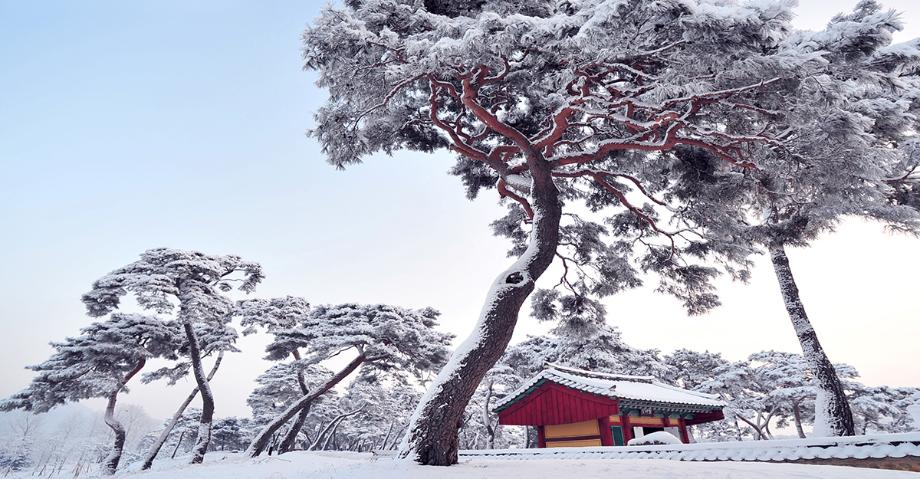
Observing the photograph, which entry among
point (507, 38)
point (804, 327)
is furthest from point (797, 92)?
point (804, 327)

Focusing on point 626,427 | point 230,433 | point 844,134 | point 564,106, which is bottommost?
point 230,433

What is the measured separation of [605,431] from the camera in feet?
38.0

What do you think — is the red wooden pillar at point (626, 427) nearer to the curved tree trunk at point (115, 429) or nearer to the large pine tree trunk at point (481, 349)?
the large pine tree trunk at point (481, 349)

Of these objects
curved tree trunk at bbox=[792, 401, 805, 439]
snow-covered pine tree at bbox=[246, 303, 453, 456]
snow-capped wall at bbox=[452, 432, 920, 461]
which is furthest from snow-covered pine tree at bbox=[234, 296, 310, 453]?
curved tree trunk at bbox=[792, 401, 805, 439]

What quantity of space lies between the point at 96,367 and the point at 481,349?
20.8 m

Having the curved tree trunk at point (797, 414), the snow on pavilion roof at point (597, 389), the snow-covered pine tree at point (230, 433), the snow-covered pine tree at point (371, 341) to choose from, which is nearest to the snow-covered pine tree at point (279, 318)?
the snow-covered pine tree at point (371, 341)

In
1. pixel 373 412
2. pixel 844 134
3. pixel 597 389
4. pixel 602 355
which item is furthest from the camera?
pixel 373 412

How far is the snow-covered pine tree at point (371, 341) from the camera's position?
Result: 16750mm

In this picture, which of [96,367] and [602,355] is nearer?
[96,367]

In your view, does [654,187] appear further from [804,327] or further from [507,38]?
[804,327]

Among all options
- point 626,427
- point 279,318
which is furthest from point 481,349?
point 279,318

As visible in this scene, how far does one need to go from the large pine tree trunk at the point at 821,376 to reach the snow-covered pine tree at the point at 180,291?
65.5 feet

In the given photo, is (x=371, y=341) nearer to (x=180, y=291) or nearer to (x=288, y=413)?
(x=288, y=413)

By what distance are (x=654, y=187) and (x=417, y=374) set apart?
13.6 metres
